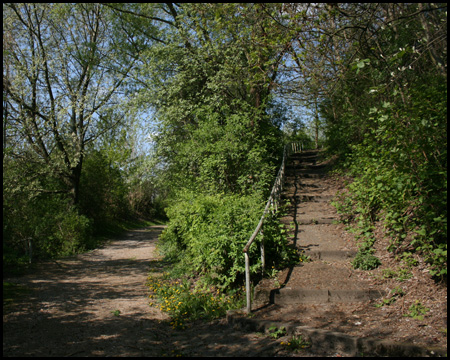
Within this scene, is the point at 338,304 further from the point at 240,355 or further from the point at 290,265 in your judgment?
the point at 240,355

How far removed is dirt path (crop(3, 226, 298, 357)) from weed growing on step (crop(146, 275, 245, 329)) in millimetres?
210

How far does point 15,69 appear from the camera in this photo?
14.1 metres

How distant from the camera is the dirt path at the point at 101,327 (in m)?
4.86

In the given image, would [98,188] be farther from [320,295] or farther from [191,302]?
[320,295]

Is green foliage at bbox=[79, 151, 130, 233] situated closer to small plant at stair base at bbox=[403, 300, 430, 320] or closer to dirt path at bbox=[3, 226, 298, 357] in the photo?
dirt path at bbox=[3, 226, 298, 357]

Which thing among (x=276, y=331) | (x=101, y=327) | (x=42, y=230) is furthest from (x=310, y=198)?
(x=42, y=230)

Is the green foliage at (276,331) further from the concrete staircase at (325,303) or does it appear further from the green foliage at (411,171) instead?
the green foliage at (411,171)

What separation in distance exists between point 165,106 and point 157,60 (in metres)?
2.07

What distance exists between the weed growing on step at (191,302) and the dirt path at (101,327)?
21cm

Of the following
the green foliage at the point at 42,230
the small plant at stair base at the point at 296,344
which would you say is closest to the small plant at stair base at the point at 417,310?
the small plant at stair base at the point at 296,344

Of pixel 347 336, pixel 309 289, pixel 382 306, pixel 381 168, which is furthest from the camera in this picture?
pixel 381 168

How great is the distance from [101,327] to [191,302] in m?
1.67

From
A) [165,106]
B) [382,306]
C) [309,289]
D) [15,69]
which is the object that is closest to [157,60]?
[165,106]

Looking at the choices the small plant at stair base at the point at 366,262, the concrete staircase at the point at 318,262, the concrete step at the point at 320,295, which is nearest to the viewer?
the concrete step at the point at 320,295
